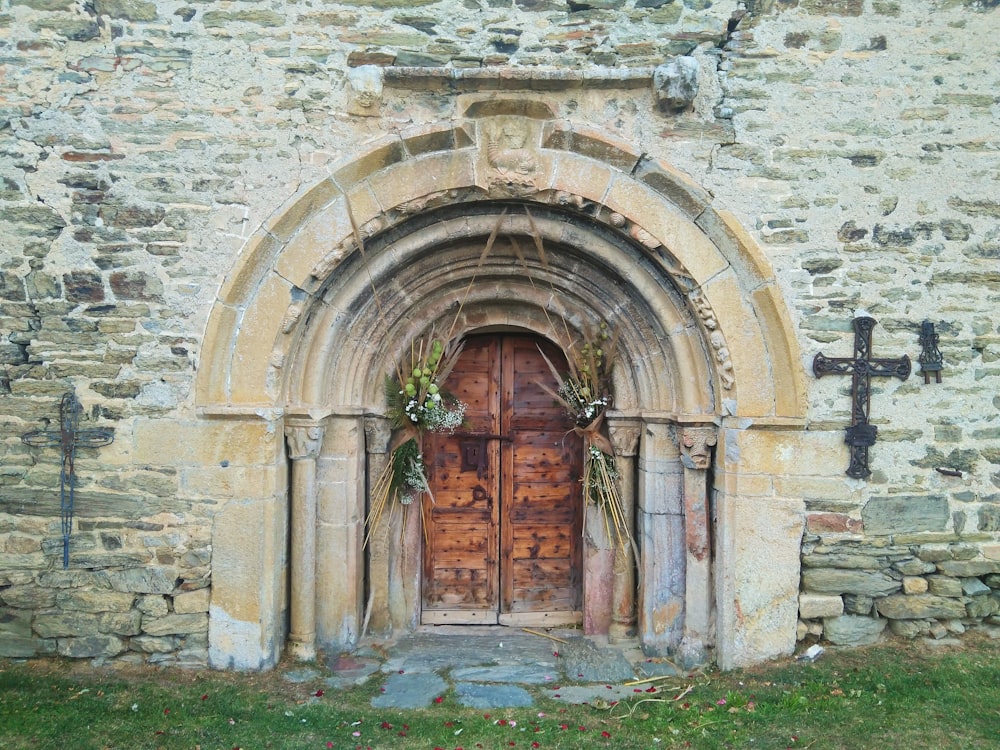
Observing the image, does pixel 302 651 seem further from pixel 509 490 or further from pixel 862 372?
pixel 862 372

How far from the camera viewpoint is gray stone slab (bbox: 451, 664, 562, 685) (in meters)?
4.58

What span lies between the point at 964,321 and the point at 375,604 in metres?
4.34

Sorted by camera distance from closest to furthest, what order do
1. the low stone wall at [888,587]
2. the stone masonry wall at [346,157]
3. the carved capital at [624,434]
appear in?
the stone masonry wall at [346,157] → the low stone wall at [888,587] → the carved capital at [624,434]

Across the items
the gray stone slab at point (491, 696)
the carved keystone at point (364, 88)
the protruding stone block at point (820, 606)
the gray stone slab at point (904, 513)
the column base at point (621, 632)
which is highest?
the carved keystone at point (364, 88)

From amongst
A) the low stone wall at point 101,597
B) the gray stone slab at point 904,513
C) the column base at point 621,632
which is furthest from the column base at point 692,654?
the low stone wall at point 101,597

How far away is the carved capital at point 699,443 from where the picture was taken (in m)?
4.54

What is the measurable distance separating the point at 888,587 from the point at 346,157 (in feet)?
14.1

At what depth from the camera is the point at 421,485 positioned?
5.21 metres

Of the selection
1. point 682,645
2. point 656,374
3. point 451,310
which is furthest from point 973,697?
point 451,310

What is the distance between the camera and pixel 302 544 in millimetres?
4617

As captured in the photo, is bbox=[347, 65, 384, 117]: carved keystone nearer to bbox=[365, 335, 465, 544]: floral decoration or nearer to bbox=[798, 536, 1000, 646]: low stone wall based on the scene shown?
bbox=[365, 335, 465, 544]: floral decoration

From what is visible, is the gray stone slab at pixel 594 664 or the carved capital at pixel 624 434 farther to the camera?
the carved capital at pixel 624 434

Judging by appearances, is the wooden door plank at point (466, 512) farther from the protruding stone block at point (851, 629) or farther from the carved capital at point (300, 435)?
the protruding stone block at point (851, 629)

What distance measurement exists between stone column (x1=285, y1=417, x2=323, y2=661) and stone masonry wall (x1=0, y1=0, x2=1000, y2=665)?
0.24 meters
